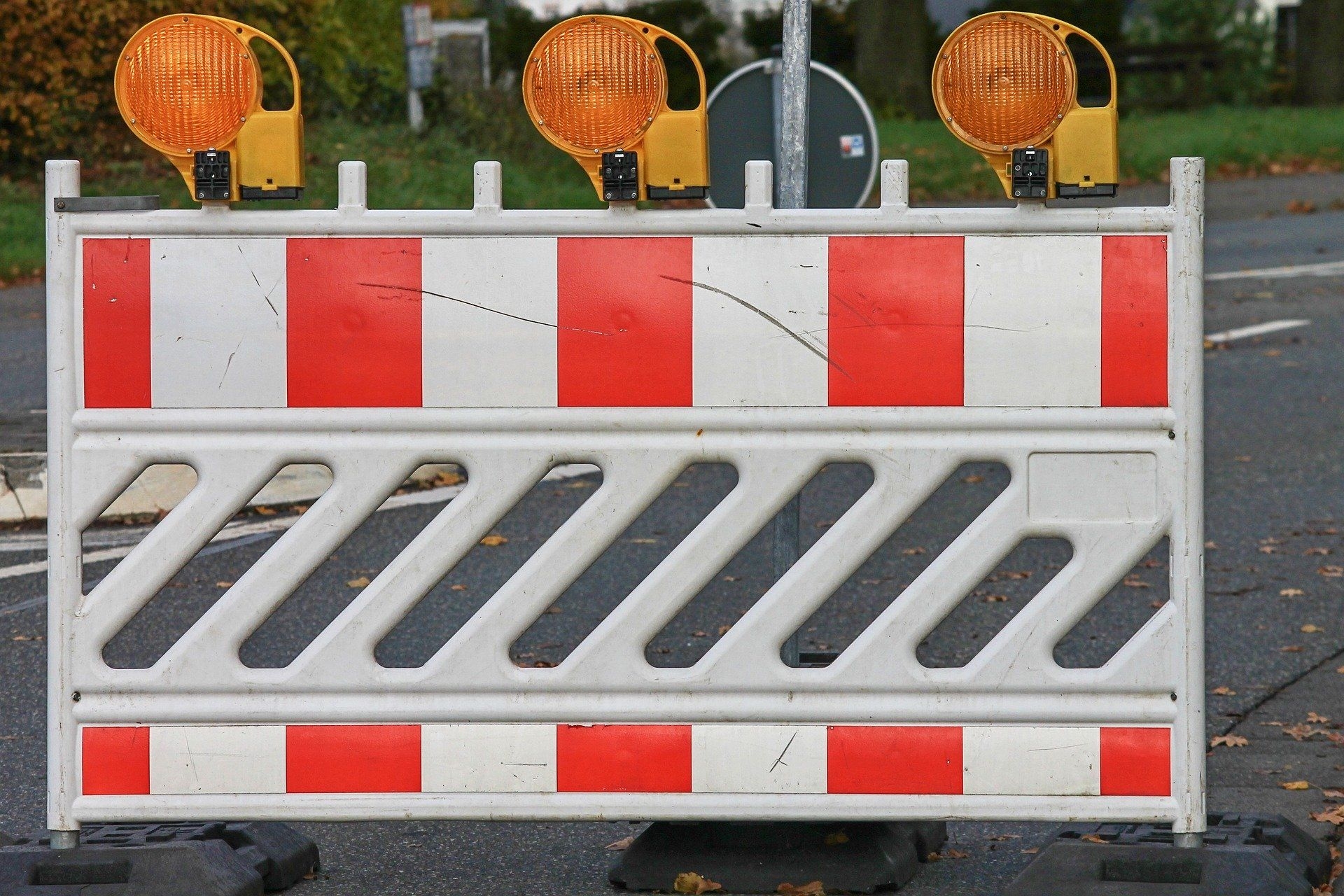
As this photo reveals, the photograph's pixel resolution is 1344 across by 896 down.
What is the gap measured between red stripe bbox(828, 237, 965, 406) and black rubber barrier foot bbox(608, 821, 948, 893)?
2.83ft

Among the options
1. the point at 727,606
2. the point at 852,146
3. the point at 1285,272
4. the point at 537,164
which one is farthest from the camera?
the point at 537,164

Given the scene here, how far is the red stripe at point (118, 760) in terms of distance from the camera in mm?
3338

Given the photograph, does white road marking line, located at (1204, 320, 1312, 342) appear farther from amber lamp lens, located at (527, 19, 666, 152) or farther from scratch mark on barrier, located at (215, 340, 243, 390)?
scratch mark on barrier, located at (215, 340, 243, 390)

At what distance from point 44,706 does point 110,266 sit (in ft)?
7.06

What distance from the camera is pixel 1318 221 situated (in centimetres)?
1819

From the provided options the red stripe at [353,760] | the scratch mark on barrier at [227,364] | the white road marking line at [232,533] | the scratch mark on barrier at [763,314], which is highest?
the scratch mark on barrier at [763,314]

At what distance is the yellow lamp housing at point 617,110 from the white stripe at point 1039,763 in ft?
3.61

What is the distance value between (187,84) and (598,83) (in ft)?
2.30

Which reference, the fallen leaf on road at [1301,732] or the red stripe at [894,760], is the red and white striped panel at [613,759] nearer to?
the red stripe at [894,760]

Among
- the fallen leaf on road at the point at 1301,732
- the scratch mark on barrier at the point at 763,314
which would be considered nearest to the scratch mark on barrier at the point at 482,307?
the scratch mark on barrier at the point at 763,314

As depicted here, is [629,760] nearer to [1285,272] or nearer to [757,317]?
[757,317]

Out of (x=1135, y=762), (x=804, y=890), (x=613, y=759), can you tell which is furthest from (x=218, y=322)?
(x=1135, y=762)

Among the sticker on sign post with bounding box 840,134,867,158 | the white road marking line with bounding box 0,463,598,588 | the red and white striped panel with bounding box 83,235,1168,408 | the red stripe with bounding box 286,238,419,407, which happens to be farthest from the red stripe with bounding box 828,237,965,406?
the sticker on sign post with bounding box 840,134,867,158

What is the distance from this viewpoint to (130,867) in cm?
339
